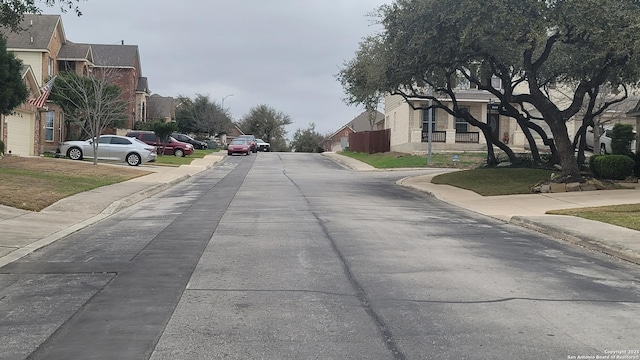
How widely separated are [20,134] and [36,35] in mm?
11236

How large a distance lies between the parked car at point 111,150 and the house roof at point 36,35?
10452 mm

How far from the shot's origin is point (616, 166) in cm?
2384

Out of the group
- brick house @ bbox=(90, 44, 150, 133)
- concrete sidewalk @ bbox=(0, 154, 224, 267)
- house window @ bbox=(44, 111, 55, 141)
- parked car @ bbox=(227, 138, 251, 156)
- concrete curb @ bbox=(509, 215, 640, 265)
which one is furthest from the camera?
brick house @ bbox=(90, 44, 150, 133)

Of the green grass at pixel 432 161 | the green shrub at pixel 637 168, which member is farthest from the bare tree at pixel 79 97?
the green shrub at pixel 637 168

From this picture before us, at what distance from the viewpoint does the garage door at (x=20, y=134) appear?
3123 cm

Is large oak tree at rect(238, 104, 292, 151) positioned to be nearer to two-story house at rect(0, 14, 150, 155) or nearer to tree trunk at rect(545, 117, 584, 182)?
two-story house at rect(0, 14, 150, 155)

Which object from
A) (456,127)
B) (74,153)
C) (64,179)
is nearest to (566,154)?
(64,179)

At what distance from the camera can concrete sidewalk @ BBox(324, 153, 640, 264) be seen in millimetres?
11328

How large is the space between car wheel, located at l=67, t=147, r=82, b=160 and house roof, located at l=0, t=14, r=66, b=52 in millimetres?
10493

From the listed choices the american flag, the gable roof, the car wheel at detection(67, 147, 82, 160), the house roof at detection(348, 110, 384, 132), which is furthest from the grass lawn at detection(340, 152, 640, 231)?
the house roof at detection(348, 110, 384, 132)

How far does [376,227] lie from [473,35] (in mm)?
9283

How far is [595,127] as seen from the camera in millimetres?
33875

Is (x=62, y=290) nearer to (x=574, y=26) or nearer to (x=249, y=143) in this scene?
(x=574, y=26)

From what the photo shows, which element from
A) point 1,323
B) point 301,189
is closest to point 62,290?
point 1,323
